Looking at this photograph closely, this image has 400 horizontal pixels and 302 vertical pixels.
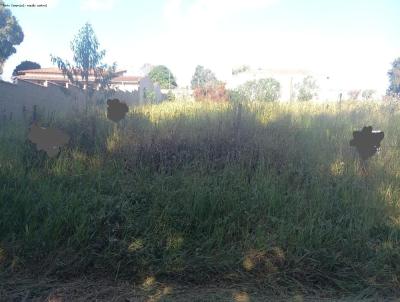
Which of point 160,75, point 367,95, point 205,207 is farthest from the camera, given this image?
point 160,75

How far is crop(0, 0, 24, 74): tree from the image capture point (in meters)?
22.6

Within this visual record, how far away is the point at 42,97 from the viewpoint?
11.2 metres

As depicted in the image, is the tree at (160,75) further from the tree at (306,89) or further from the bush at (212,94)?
the bush at (212,94)

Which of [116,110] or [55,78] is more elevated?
[55,78]

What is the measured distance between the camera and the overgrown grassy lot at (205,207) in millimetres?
3303

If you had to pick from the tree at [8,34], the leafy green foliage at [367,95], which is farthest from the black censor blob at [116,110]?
the tree at [8,34]

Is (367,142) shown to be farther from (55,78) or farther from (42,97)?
(55,78)

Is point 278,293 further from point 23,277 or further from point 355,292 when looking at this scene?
point 23,277

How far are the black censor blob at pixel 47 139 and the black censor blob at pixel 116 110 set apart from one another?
0.90 m

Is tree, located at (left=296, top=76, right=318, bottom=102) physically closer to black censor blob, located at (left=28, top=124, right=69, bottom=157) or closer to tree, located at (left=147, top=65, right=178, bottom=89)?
black censor blob, located at (left=28, top=124, right=69, bottom=157)

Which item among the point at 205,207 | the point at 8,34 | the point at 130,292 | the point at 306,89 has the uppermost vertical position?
the point at 8,34

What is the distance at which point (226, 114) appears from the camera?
6.35 m

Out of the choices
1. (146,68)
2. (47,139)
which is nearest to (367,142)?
(47,139)

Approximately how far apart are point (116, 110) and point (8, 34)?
73.3 ft
